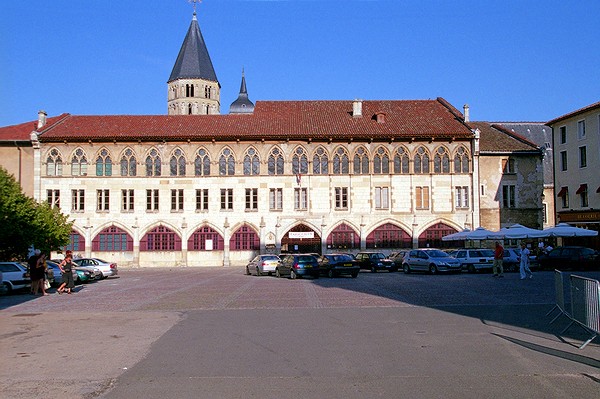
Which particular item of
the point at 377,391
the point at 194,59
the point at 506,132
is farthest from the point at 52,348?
the point at 194,59

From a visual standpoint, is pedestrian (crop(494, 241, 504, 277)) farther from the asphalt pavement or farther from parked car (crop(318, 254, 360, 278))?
the asphalt pavement

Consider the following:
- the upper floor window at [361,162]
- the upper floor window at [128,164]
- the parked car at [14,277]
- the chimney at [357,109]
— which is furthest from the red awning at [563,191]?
the parked car at [14,277]

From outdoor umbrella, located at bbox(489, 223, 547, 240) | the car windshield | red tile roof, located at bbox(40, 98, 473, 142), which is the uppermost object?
red tile roof, located at bbox(40, 98, 473, 142)

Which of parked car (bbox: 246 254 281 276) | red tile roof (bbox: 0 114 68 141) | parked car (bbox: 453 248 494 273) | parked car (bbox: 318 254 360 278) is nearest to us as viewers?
parked car (bbox: 318 254 360 278)

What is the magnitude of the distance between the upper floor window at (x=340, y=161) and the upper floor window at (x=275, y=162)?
192 inches

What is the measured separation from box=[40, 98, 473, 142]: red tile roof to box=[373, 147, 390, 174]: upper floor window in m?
1.30

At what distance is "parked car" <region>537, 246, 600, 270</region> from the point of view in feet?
121

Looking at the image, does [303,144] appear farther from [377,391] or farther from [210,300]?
[377,391]

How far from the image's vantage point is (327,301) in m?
21.6

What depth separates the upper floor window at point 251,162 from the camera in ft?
184

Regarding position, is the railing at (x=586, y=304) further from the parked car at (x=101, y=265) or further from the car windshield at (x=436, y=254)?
the parked car at (x=101, y=265)

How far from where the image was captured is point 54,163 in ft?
185

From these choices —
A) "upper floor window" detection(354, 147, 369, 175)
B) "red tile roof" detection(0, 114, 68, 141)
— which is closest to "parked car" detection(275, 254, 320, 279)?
"upper floor window" detection(354, 147, 369, 175)

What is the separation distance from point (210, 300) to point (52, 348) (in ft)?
33.6
